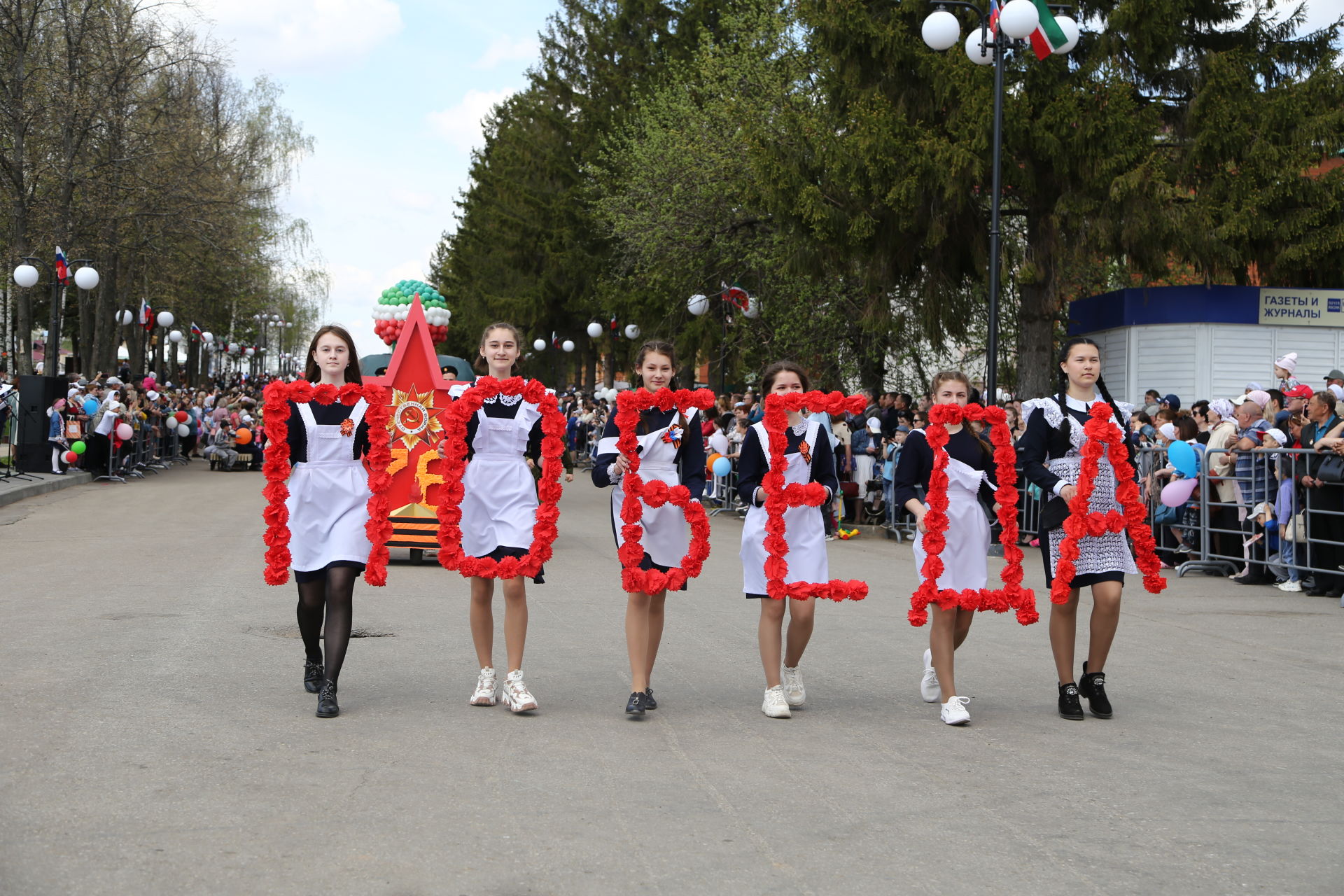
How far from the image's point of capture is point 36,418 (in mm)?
25422

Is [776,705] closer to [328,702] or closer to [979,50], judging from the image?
[328,702]

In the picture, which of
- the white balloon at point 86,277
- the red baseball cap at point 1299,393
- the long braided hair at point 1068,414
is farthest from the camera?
the white balloon at point 86,277

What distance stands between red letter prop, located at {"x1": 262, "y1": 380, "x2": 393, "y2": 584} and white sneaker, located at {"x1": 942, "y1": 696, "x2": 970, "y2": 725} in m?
2.92

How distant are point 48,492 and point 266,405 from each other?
1872 cm

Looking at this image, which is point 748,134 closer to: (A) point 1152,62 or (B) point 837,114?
(B) point 837,114

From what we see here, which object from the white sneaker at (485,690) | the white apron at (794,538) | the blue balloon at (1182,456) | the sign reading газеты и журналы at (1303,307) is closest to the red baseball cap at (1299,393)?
the blue balloon at (1182,456)

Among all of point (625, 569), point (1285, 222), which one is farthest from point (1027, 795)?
point (1285, 222)

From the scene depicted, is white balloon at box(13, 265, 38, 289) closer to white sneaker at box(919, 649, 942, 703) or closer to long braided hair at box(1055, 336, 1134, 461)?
white sneaker at box(919, 649, 942, 703)

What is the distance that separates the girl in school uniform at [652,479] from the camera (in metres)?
6.98

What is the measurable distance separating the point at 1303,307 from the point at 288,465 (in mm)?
21546

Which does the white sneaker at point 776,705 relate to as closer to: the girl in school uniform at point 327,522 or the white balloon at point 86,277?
the girl in school uniform at point 327,522

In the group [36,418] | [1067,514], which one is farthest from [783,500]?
[36,418]

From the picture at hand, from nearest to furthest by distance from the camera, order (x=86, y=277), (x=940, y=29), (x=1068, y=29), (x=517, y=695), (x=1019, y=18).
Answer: (x=517, y=695) < (x=1019, y=18) < (x=940, y=29) < (x=1068, y=29) < (x=86, y=277)

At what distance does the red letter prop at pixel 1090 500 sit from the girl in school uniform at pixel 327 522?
3595mm
